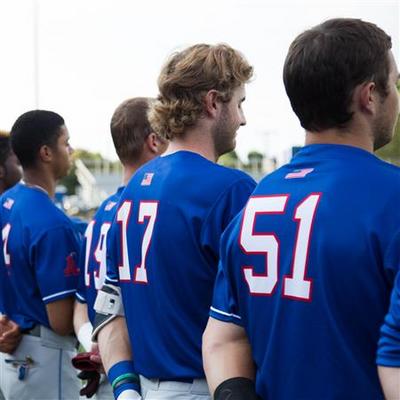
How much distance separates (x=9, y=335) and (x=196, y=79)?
2.58 m

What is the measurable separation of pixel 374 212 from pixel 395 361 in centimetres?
39

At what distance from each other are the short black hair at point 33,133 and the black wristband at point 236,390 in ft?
9.90

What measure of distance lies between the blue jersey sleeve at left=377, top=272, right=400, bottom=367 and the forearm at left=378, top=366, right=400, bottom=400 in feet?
0.05

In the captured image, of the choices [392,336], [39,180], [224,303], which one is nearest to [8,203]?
[39,180]

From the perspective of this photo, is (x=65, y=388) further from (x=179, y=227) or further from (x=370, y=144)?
(x=370, y=144)

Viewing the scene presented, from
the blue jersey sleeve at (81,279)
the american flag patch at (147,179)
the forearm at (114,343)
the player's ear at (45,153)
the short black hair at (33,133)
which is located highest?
the american flag patch at (147,179)

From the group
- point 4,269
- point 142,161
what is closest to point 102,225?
point 142,161

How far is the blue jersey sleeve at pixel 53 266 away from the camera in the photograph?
450 cm

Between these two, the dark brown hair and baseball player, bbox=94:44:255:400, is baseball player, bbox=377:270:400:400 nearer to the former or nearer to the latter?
baseball player, bbox=94:44:255:400

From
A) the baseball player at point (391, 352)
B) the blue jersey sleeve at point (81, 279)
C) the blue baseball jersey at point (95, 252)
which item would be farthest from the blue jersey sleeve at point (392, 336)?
the blue jersey sleeve at point (81, 279)

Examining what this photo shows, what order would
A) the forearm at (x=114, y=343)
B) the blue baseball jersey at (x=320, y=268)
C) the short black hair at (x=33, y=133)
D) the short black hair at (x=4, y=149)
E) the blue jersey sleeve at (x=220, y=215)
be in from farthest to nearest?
the short black hair at (x=4, y=149)
the short black hair at (x=33, y=133)
the forearm at (x=114, y=343)
the blue jersey sleeve at (x=220, y=215)
the blue baseball jersey at (x=320, y=268)

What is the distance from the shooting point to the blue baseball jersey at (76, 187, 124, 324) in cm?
402

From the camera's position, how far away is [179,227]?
2.81 meters

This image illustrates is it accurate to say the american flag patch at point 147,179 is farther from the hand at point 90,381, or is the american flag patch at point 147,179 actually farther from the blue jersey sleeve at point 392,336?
the blue jersey sleeve at point 392,336
